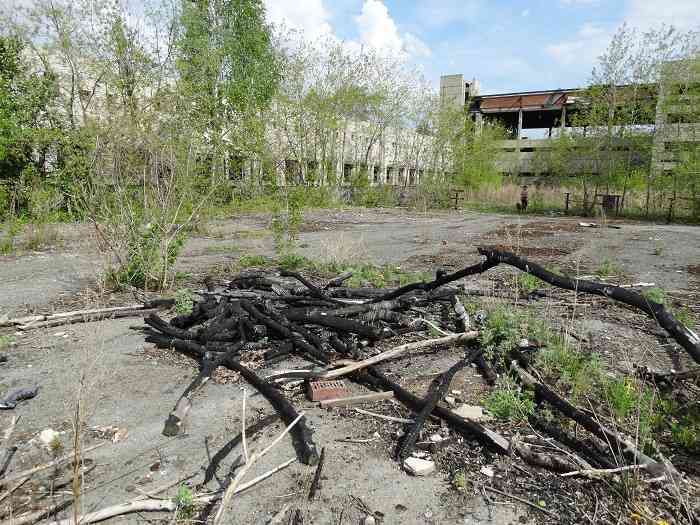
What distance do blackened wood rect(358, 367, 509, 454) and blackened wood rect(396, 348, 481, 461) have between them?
0.06m

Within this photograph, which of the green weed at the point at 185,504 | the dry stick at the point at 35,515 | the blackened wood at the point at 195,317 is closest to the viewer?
the dry stick at the point at 35,515

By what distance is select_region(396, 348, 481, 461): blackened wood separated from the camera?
2299 millimetres

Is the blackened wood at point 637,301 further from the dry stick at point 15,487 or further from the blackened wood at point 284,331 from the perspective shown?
the dry stick at point 15,487

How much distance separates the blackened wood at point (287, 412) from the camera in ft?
7.30

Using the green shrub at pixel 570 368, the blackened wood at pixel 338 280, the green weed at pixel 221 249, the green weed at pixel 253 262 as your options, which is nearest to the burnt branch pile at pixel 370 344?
the green shrub at pixel 570 368

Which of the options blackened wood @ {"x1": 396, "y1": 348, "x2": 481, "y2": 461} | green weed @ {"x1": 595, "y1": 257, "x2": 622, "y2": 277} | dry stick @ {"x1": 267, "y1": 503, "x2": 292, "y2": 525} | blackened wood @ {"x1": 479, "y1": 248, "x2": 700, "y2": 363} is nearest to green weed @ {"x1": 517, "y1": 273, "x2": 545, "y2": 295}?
Answer: green weed @ {"x1": 595, "y1": 257, "x2": 622, "y2": 277}

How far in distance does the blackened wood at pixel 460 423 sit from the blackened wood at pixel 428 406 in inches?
2.4

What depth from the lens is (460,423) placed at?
247 centimetres

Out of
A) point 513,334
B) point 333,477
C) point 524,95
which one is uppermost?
point 524,95

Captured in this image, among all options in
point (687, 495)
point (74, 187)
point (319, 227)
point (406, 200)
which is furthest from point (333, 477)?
point (406, 200)

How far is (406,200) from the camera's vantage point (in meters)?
24.9

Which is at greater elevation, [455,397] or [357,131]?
[357,131]

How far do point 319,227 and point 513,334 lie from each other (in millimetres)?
10825

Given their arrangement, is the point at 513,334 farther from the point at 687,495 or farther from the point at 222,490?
the point at 222,490
